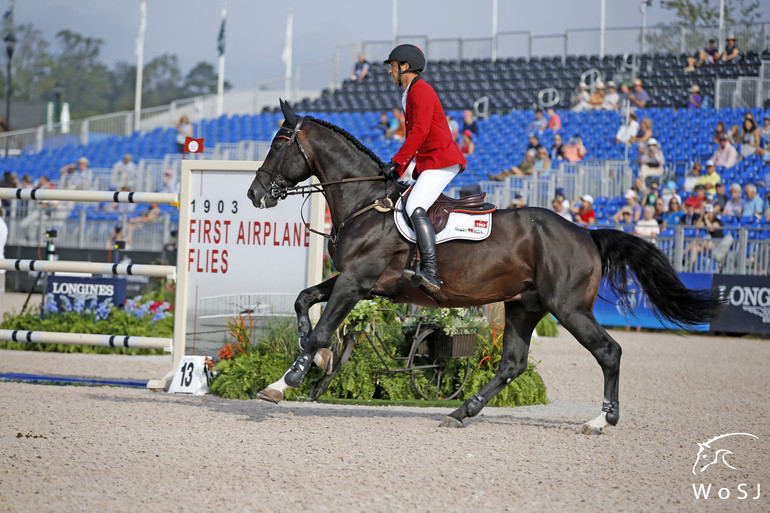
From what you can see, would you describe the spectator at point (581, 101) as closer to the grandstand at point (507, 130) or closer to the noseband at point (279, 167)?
the grandstand at point (507, 130)

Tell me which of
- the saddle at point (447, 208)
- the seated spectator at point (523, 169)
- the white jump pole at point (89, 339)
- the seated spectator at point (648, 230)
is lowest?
the white jump pole at point (89, 339)

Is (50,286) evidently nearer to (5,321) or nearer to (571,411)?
(5,321)

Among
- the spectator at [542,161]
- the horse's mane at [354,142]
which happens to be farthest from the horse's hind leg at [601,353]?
the spectator at [542,161]

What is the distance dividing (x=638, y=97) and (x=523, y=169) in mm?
5335

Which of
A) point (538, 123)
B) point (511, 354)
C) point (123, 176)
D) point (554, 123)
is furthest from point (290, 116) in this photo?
point (123, 176)

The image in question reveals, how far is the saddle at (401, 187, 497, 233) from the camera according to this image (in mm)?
6617

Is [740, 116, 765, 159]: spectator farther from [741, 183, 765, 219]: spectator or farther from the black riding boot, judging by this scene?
the black riding boot

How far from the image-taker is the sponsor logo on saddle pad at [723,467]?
4867 mm

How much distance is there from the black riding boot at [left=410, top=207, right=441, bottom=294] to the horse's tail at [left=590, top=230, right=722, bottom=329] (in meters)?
1.46

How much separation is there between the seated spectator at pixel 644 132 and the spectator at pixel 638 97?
2394mm

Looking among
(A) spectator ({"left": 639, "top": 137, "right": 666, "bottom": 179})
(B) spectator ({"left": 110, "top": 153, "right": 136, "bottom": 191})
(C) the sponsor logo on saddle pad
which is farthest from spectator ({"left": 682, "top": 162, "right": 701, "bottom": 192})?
(B) spectator ({"left": 110, "top": 153, "right": 136, "bottom": 191})

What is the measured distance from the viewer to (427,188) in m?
6.56

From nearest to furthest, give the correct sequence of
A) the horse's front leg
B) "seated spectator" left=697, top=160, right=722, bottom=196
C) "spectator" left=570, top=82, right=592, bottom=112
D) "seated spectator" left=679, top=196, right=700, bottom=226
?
the horse's front leg, "seated spectator" left=679, top=196, right=700, bottom=226, "seated spectator" left=697, top=160, right=722, bottom=196, "spectator" left=570, top=82, right=592, bottom=112

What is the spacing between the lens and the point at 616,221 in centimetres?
1738
